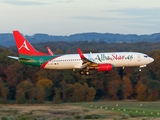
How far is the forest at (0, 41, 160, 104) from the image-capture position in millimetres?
92875

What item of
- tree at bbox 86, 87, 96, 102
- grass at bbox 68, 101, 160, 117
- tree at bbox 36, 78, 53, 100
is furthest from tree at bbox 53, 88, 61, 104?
grass at bbox 68, 101, 160, 117

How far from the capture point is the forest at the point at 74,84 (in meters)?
92.9

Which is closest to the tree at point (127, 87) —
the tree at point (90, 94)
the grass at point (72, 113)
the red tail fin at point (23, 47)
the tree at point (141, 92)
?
the tree at point (141, 92)

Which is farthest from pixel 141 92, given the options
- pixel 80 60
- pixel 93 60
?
pixel 80 60

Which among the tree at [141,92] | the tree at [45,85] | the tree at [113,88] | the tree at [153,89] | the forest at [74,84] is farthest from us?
the tree at [113,88]

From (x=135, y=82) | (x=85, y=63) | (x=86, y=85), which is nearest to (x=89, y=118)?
(x=85, y=63)

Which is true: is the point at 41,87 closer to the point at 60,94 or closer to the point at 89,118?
the point at 60,94

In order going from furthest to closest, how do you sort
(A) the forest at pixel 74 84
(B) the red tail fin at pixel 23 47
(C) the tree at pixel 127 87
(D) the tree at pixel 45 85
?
1. (C) the tree at pixel 127 87
2. (D) the tree at pixel 45 85
3. (A) the forest at pixel 74 84
4. (B) the red tail fin at pixel 23 47

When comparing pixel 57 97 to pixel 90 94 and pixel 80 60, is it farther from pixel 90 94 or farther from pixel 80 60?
pixel 80 60

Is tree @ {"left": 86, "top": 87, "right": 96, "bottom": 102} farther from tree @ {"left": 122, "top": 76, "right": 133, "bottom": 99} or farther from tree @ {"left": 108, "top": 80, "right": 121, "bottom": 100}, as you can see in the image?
tree @ {"left": 122, "top": 76, "right": 133, "bottom": 99}

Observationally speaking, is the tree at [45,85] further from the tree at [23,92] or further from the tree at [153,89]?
the tree at [153,89]

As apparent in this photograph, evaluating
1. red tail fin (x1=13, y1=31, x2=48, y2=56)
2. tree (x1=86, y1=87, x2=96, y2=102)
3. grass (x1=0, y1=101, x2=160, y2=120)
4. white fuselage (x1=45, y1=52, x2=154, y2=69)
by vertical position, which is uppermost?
red tail fin (x1=13, y1=31, x2=48, y2=56)

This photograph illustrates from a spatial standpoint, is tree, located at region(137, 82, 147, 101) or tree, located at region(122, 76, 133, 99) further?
tree, located at region(122, 76, 133, 99)

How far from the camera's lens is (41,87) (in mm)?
93750
